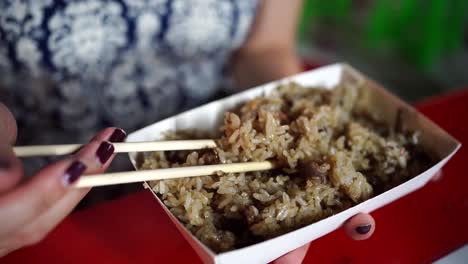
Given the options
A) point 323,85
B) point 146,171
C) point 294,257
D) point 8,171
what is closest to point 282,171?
point 294,257

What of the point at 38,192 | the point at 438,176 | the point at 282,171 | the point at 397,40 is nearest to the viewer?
the point at 38,192

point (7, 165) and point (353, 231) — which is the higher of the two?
point (7, 165)

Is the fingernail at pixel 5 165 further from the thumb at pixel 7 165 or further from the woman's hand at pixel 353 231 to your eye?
the woman's hand at pixel 353 231

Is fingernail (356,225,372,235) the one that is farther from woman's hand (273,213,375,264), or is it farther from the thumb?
the thumb

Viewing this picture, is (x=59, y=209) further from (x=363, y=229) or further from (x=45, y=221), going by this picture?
(x=363, y=229)

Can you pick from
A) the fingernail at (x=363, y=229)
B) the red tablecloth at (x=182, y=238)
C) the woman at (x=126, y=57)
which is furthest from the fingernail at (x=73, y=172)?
the woman at (x=126, y=57)

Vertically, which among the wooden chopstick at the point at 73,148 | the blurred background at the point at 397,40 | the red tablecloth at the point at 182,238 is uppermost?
the wooden chopstick at the point at 73,148

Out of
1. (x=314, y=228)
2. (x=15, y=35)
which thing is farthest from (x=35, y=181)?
(x=15, y=35)
